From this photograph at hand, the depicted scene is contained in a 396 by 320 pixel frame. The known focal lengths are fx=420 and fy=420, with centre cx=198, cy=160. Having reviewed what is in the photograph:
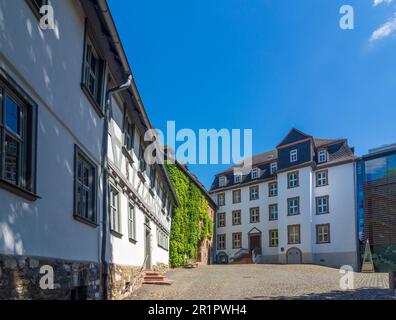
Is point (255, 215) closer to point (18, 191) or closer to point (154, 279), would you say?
point (154, 279)

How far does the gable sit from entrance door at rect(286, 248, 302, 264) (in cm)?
1079

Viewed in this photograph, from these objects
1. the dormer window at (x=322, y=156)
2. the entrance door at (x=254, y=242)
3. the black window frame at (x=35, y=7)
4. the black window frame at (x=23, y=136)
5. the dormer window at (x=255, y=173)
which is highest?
the dormer window at (x=322, y=156)

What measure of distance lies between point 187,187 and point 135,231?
20.0 metres

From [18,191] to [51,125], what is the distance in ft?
6.02

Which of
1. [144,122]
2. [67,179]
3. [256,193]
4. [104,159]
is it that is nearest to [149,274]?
[144,122]

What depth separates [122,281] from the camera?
493 inches

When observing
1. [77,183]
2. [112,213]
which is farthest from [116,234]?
[77,183]

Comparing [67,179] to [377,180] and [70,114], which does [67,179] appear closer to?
[70,114]

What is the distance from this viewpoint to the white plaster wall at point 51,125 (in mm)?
5763

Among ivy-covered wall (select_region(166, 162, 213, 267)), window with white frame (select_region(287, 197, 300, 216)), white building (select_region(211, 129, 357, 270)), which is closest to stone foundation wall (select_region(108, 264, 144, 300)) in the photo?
ivy-covered wall (select_region(166, 162, 213, 267))

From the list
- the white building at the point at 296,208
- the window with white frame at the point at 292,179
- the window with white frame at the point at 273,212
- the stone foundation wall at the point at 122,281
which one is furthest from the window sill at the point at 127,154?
the window with white frame at the point at 273,212

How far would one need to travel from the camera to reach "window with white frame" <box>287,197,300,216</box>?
1594 inches

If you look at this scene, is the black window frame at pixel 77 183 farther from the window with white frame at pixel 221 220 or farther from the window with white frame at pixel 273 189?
the window with white frame at pixel 221 220

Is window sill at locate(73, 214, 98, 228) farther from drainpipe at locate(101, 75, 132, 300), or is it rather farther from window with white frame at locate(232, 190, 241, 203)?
window with white frame at locate(232, 190, 241, 203)
